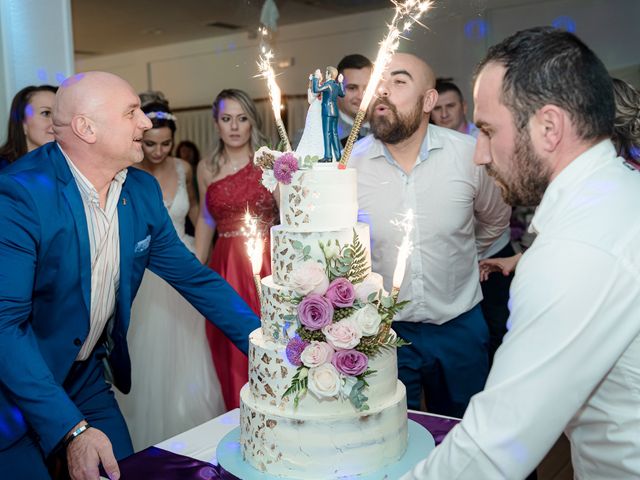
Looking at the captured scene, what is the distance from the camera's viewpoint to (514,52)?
4.74 ft

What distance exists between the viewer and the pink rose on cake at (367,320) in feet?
5.83

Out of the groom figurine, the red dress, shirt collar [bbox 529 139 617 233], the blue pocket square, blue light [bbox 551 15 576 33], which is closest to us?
shirt collar [bbox 529 139 617 233]

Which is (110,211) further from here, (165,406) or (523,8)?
(523,8)

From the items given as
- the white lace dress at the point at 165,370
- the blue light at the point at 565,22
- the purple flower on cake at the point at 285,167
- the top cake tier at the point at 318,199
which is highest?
the blue light at the point at 565,22

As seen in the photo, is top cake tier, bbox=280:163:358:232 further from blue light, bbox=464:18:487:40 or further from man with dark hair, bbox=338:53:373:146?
blue light, bbox=464:18:487:40

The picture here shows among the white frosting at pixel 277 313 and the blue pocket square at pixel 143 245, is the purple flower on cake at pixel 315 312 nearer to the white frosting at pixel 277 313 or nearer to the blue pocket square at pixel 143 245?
the white frosting at pixel 277 313

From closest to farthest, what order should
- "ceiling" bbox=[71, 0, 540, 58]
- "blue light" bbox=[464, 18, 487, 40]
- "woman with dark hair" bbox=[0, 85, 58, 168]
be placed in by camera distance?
"woman with dark hair" bbox=[0, 85, 58, 168] < "blue light" bbox=[464, 18, 487, 40] < "ceiling" bbox=[71, 0, 540, 58]

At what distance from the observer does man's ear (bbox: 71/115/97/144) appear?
2.30m

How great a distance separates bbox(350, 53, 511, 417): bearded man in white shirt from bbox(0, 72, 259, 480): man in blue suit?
76 cm

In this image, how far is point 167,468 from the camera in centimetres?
196

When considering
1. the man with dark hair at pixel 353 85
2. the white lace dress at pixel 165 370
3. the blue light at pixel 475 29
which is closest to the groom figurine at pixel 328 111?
the man with dark hair at pixel 353 85

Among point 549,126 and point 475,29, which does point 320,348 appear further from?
point 475,29

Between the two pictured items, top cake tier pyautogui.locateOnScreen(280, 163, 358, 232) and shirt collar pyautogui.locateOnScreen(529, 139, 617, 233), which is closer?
shirt collar pyautogui.locateOnScreen(529, 139, 617, 233)

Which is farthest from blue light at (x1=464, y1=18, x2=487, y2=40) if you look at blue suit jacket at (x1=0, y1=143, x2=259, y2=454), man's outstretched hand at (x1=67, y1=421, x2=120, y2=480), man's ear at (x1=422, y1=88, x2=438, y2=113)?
man's outstretched hand at (x1=67, y1=421, x2=120, y2=480)
